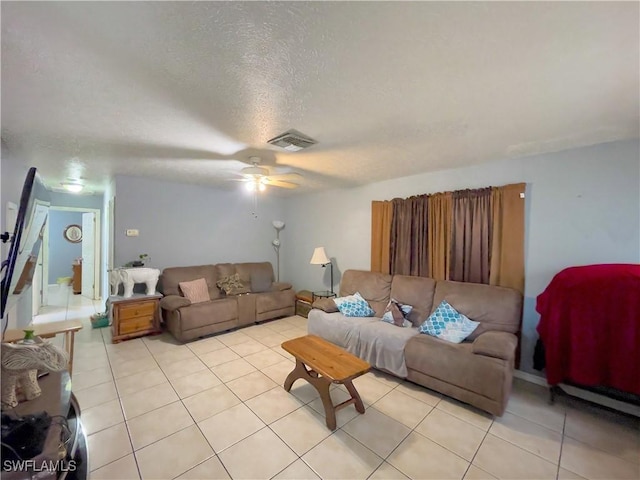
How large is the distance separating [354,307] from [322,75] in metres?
2.73

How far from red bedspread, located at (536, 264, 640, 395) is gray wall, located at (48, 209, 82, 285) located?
415 inches

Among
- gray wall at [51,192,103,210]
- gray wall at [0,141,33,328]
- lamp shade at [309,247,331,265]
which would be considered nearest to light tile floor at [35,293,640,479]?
gray wall at [0,141,33,328]

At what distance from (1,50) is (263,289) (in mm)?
4024

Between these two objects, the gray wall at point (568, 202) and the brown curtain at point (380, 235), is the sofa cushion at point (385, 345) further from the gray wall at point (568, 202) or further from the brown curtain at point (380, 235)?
the gray wall at point (568, 202)

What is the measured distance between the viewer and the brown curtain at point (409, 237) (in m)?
3.45

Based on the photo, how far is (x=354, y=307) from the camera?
3432 millimetres

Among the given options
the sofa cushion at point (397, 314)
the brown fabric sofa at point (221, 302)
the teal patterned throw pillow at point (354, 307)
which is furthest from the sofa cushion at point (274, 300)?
the sofa cushion at point (397, 314)

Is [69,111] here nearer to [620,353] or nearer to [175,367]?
[175,367]

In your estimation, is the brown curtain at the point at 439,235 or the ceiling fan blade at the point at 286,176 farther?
the ceiling fan blade at the point at 286,176

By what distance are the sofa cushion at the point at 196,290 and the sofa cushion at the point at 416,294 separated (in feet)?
9.19

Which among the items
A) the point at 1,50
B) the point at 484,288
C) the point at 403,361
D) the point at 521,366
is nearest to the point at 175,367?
the point at 403,361

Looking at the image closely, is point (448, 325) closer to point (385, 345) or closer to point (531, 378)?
point (385, 345)

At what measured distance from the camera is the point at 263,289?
4793 mm

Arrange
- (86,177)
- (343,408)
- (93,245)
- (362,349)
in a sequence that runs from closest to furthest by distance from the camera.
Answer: (343,408) < (362,349) < (86,177) < (93,245)
